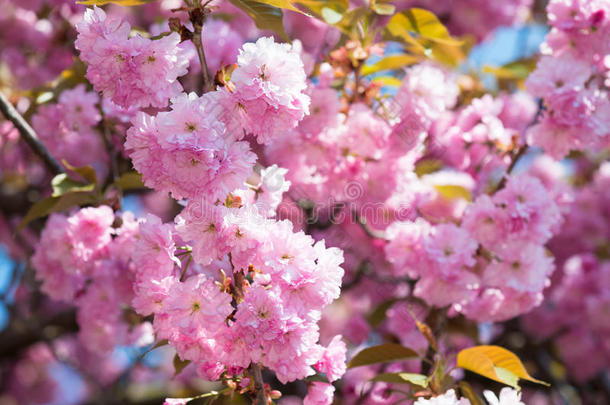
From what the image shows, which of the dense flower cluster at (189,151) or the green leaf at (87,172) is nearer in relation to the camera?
the dense flower cluster at (189,151)

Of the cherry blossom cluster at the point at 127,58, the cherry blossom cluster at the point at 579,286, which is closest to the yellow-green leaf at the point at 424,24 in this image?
the cherry blossom cluster at the point at 127,58

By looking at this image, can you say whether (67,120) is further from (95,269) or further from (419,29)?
(419,29)

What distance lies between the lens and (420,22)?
214 centimetres

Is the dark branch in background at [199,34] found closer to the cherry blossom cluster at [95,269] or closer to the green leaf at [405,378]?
the cherry blossom cluster at [95,269]

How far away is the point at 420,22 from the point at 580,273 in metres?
2.22

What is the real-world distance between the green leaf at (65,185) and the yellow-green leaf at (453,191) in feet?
4.03

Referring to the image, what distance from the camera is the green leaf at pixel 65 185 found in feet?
6.43

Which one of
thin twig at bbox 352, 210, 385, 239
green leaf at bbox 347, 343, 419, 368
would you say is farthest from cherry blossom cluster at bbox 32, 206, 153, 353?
thin twig at bbox 352, 210, 385, 239

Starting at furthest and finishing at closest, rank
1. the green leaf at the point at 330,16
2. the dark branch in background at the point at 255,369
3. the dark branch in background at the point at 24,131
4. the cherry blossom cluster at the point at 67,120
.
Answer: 1. the cherry blossom cluster at the point at 67,120
2. the dark branch in background at the point at 24,131
3. the green leaf at the point at 330,16
4. the dark branch in background at the point at 255,369

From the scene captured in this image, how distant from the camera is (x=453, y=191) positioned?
2393mm

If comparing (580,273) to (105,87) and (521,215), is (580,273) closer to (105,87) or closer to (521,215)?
(521,215)

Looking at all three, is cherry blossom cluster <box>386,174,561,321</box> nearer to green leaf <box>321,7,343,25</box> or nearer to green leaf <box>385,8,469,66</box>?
green leaf <box>385,8,469,66</box>

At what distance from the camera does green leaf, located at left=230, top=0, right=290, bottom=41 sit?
169 centimetres

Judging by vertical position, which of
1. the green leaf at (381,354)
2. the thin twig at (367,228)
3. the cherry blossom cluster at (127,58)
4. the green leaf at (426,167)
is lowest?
the thin twig at (367,228)
